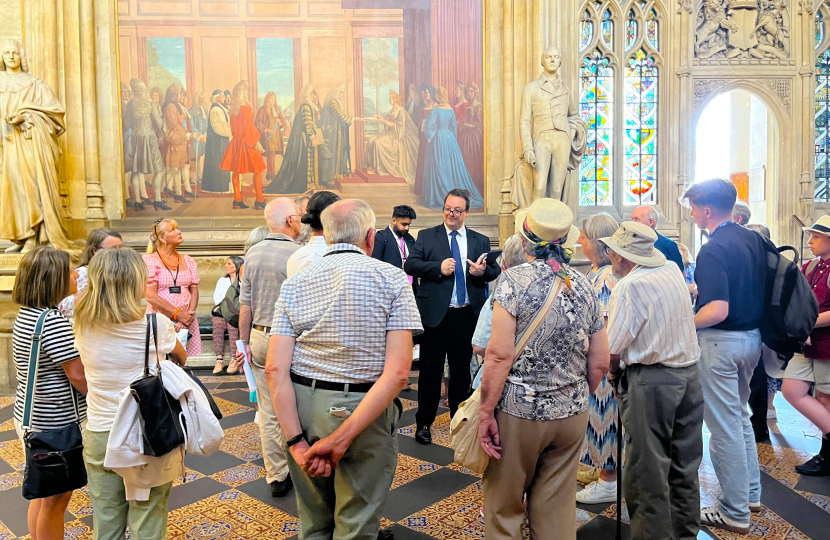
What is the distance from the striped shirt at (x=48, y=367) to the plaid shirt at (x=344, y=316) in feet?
3.31

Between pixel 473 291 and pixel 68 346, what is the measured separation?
2.68 meters

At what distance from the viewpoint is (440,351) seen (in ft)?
14.8

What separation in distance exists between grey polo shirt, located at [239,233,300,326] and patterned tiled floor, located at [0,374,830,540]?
1049 millimetres

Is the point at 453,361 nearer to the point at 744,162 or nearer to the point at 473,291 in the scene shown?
the point at 473,291

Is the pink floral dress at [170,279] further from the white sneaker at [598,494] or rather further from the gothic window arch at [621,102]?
the gothic window arch at [621,102]

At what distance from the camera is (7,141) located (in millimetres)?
7062

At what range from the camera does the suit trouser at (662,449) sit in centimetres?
268

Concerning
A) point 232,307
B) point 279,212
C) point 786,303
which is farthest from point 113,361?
point 786,303

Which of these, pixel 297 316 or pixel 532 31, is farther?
pixel 532 31

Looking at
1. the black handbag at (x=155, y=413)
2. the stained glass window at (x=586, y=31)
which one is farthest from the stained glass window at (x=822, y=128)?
the black handbag at (x=155, y=413)

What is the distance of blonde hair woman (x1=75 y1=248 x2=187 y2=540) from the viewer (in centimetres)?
230

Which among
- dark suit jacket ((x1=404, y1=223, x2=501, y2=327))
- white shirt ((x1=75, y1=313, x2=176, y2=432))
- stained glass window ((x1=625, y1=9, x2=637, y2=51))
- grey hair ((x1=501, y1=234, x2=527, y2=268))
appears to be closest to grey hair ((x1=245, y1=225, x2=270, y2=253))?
dark suit jacket ((x1=404, y1=223, x2=501, y2=327))

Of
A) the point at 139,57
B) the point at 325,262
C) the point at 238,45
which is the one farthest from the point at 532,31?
the point at 325,262

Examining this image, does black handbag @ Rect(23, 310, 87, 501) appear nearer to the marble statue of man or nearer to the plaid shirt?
the plaid shirt
